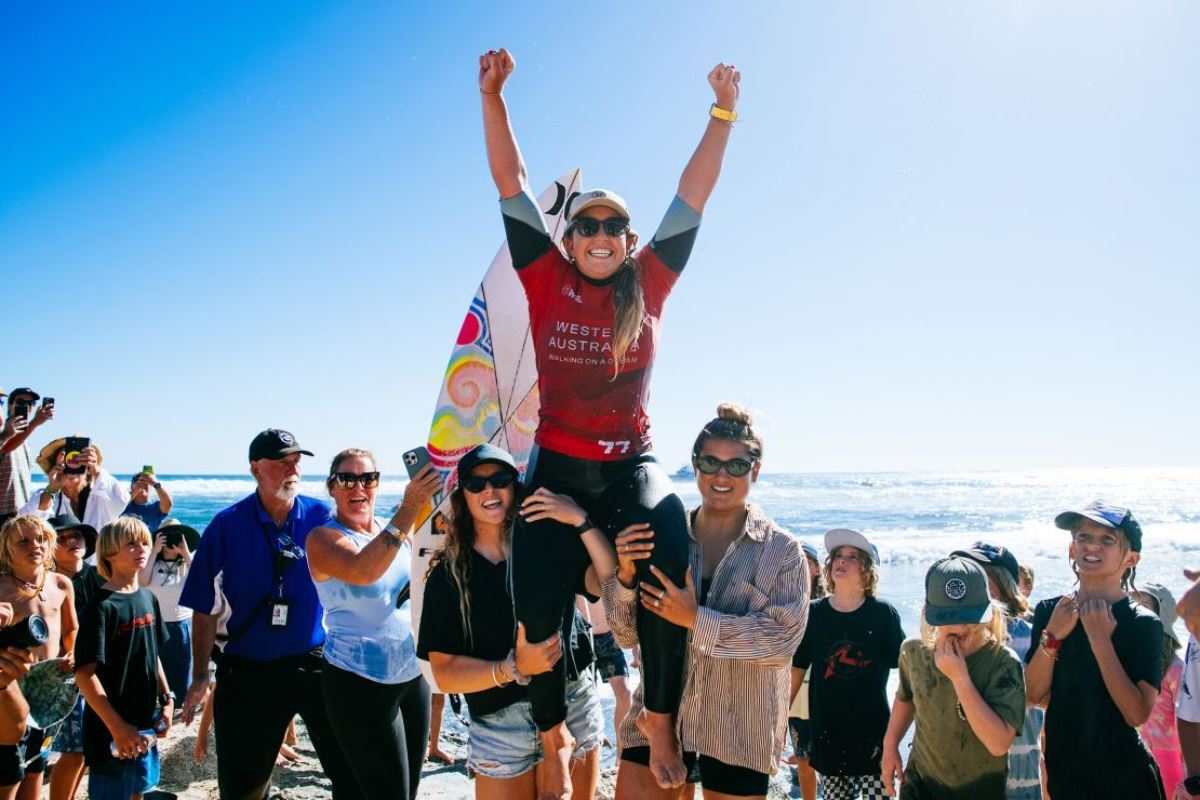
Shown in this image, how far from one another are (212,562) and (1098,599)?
3.94 metres

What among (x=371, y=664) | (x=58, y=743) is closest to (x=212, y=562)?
(x=371, y=664)

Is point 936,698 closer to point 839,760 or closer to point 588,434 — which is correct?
point 839,760

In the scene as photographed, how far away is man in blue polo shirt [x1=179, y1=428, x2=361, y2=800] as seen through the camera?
11.4ft

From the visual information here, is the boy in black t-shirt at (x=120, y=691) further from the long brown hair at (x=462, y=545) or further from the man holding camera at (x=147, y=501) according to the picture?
the man holding camera at (x=147, y=501)

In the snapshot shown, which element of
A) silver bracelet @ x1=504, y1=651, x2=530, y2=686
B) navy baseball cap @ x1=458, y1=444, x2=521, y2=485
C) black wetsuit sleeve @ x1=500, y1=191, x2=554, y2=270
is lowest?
silver bracelet @ x1=504, y1=651, x2=530, y2=686

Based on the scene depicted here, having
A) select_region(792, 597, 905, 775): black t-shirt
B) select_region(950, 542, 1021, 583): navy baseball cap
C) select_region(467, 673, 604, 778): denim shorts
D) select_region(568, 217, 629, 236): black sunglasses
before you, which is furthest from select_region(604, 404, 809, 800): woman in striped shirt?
select_region(950, 542, 1021, 583): navy baseball cap

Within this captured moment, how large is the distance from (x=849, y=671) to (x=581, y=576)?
1.95 m

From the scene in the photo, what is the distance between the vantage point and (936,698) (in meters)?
3.24

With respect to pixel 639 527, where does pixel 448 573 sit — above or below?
below

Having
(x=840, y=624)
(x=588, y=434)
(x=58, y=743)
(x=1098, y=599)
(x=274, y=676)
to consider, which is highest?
(x=588, y=434)

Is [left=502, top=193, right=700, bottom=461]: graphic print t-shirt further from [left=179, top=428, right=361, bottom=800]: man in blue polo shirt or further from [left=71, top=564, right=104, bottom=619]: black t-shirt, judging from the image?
[left=71, top=564, right=104, bottom=619]: black t-shirt

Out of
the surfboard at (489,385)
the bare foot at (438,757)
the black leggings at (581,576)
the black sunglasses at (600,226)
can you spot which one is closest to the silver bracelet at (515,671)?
the black leggings at (581,576)

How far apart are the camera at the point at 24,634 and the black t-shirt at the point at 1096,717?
4.55m

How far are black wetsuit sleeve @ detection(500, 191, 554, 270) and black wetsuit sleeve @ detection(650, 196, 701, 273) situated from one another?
0.42 metres
